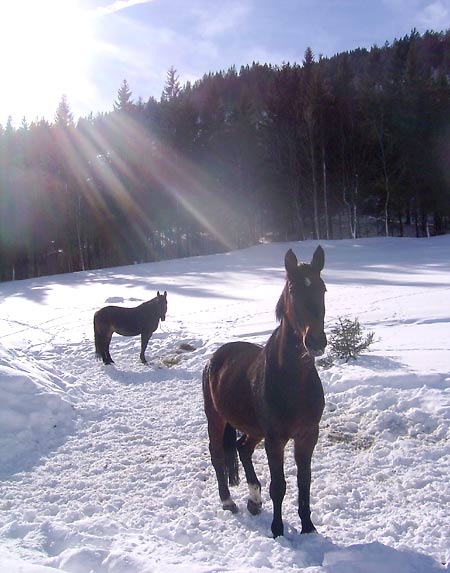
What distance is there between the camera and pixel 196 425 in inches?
250

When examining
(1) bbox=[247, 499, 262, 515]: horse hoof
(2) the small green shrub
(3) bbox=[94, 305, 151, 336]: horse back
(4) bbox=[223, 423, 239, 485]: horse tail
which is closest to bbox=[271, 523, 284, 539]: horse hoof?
(1) bbox=[247, 499, 262, 515]: horse hoof

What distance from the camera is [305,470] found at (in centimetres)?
389

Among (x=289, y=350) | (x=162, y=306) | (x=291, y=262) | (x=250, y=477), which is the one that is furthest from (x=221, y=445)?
(x=162, y=306)

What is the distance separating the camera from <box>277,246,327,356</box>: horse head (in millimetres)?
3270

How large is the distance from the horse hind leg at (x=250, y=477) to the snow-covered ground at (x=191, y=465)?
0.30 ft

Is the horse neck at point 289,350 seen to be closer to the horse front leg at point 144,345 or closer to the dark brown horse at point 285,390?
the dark brown horse at point 285,390

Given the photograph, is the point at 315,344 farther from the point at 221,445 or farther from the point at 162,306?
the point at 162,306

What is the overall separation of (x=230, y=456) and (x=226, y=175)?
3265 cm

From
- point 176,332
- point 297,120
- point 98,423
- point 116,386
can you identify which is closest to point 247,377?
point 98,423

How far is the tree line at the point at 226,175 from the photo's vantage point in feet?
114

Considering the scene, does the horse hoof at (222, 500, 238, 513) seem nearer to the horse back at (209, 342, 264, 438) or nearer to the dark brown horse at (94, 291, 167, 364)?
the horse back at (209, 342, 264, 438)

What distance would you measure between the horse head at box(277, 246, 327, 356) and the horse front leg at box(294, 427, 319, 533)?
84 cm

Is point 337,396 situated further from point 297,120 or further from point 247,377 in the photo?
point 297,120

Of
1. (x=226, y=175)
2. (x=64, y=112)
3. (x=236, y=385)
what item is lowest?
(x=236, y=385)
